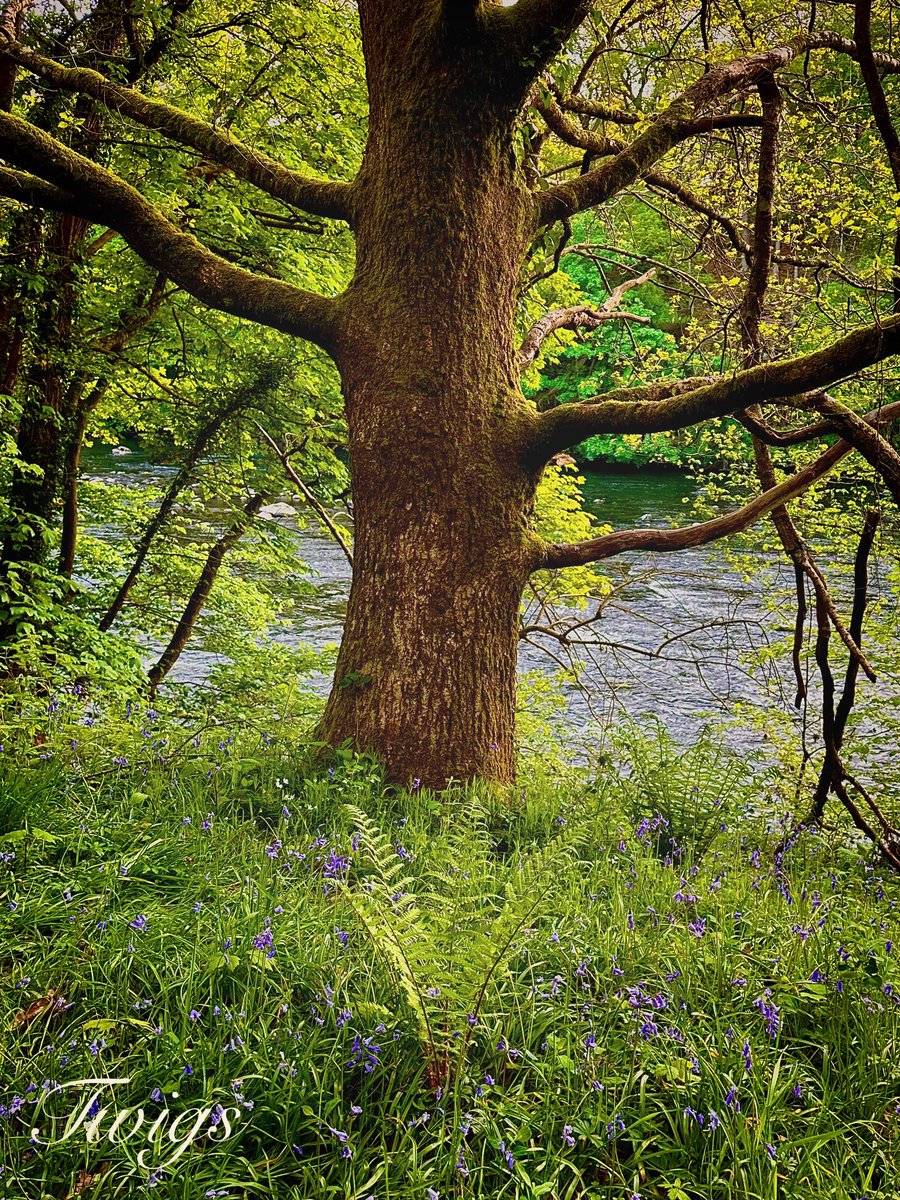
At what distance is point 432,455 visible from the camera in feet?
13.7

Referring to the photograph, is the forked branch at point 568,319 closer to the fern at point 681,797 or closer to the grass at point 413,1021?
the fern at point 681,797

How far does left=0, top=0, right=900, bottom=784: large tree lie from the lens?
408cm

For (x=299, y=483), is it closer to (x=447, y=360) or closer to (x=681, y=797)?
(x=447, y=360)

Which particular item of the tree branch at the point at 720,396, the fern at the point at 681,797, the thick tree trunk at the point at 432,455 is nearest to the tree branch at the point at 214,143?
the thick tree trunk at the point at 432,455

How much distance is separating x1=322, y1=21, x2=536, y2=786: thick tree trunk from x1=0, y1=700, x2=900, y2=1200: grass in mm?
912

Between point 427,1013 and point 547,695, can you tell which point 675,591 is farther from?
point 427,1013

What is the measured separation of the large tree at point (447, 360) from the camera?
4082 mm

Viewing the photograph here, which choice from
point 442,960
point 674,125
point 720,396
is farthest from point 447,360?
point 442,960

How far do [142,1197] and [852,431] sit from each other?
4.18m

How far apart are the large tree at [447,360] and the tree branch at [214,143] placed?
216mm

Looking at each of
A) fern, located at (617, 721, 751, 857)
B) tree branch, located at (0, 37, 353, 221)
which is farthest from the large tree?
fern, located at (617, 721, 751, 857)

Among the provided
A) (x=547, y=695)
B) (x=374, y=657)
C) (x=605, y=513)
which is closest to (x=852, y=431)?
(x=374, y=657)

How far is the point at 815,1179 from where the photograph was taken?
6.23 feet

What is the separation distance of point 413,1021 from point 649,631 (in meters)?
11.1
